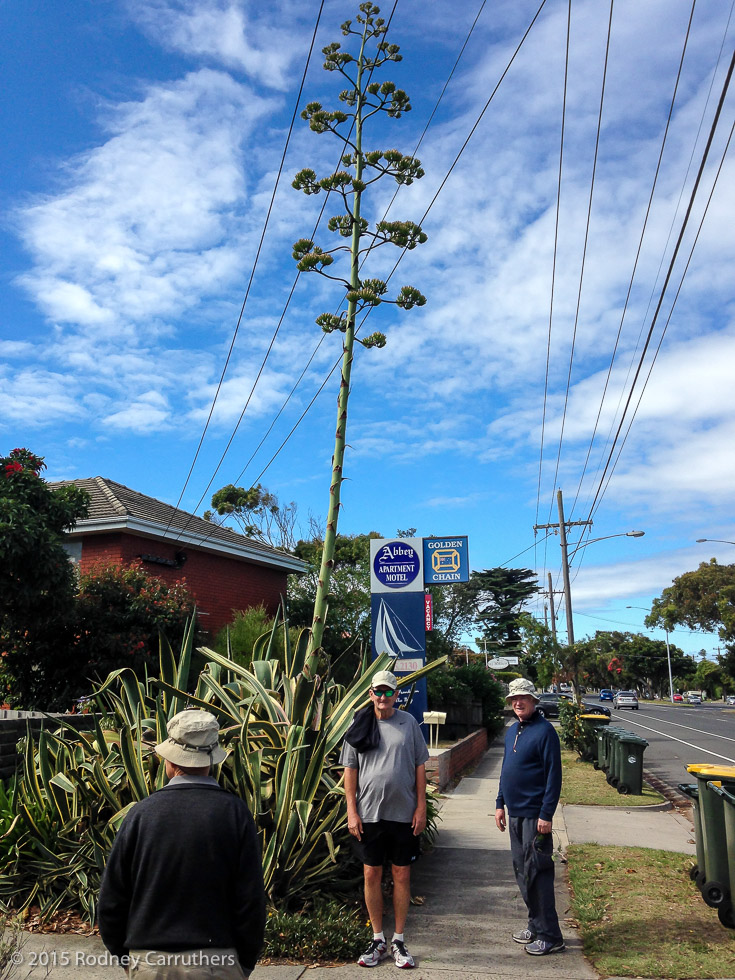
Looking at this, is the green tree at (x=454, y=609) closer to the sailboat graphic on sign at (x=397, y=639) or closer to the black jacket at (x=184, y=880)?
the sailboat graphic on sign at (x=397, y=639)

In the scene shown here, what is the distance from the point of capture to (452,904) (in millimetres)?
6102

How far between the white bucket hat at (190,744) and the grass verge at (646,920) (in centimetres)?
328

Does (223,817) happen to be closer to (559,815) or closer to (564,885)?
(564,885)

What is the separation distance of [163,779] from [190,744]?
3.06m

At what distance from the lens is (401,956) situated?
4.86 meters

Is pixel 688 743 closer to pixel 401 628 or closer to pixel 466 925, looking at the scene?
pixel 401 628

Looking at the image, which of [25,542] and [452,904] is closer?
[452,904]

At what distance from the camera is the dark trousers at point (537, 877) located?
5.22 metres

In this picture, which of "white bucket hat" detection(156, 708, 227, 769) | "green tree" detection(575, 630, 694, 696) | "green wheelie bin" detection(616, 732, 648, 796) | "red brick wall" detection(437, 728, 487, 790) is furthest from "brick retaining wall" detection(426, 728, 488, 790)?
"green tree" detection(575, 630, 694, 696)

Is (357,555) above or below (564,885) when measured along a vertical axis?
above

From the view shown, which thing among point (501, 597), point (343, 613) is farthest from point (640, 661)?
point (343, 613)

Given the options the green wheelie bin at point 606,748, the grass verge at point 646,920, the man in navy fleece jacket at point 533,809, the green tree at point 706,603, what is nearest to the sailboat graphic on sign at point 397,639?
the grass verge at point 646,920

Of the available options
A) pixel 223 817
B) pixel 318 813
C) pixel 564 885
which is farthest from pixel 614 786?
pixel 223 817

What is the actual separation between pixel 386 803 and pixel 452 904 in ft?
5.31
